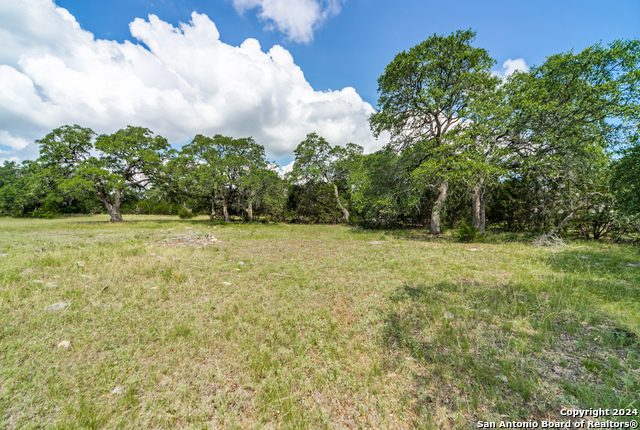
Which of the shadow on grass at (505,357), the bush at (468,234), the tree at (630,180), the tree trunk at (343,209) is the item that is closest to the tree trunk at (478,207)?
the bush at (468,234)

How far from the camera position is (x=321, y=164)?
25344mm

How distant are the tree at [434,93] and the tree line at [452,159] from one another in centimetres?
7

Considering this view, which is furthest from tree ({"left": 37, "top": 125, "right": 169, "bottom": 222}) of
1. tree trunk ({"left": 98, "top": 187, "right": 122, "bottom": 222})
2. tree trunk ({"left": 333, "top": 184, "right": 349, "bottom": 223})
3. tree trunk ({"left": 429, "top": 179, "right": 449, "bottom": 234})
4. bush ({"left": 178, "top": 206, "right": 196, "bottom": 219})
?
tree trunk ({"left": 429, "top": 179, "right": 449, "bottom": 234})

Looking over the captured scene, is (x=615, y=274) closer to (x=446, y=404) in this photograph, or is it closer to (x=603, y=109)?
(x=446, y=404)

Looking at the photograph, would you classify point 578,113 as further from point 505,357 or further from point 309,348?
point 309,348

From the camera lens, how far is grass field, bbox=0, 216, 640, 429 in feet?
6.95

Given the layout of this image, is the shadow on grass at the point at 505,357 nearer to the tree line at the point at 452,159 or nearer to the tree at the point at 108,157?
the tree line at the point at 452,159

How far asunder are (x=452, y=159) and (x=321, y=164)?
16.5 metres

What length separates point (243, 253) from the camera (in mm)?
8758

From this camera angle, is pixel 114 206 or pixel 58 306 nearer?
pixel 58 306

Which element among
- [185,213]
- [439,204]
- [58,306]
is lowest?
[58,306]

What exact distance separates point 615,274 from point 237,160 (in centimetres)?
2378

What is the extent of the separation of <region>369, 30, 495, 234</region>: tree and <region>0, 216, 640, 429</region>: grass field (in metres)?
→ 8.33

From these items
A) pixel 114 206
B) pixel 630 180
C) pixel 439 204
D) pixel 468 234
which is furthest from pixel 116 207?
pixel 630 180
